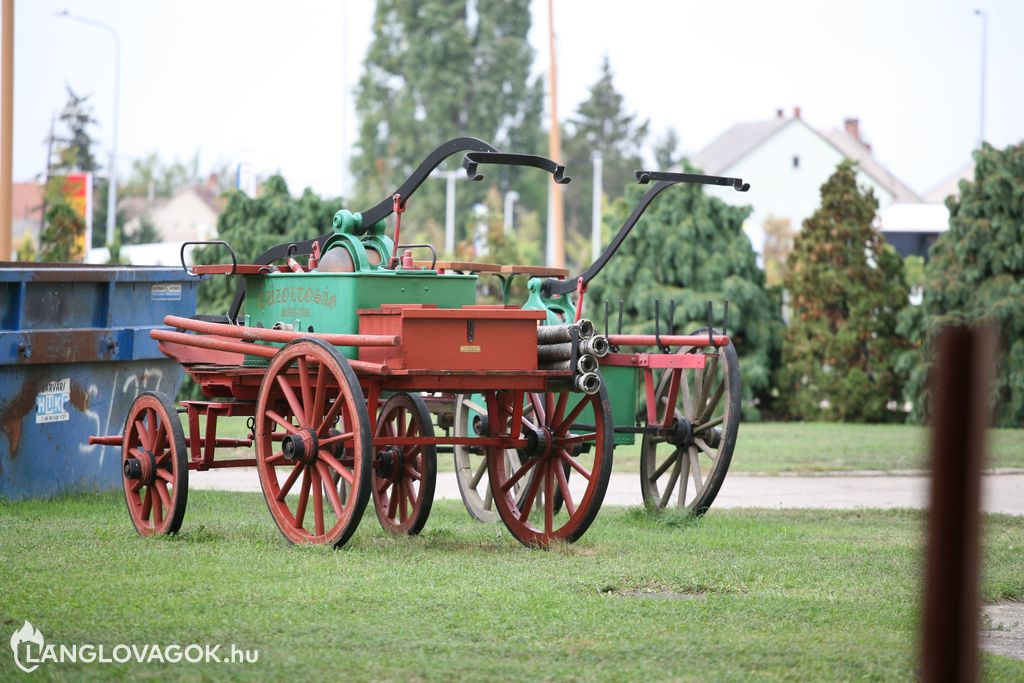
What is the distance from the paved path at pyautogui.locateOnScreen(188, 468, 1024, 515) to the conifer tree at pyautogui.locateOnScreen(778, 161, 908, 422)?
246 inches

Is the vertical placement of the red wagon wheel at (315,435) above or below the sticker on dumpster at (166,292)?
below

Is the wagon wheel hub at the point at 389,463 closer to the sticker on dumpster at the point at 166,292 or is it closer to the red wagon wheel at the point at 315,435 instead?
the red wagon wheel at the point at 315,435

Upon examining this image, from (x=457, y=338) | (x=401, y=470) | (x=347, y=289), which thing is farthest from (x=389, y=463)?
(x=457, y=338)

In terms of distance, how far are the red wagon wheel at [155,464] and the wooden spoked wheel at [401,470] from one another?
1068 millimetres

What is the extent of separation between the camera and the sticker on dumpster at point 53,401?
32.1 feet

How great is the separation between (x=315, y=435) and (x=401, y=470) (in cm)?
98

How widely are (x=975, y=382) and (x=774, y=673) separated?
329 centimetres

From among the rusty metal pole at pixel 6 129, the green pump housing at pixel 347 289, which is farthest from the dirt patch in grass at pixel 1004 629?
the rusty metal pole at pixel 6 129

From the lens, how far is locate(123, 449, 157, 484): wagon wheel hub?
8047 millimetres

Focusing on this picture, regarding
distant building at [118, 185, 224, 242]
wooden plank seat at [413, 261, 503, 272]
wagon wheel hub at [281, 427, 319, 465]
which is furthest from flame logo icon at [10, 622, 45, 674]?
distant building at [118, 185, 224, 242]

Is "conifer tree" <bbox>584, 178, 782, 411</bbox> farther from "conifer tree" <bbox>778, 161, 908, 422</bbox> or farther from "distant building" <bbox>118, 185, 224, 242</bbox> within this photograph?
"distant building" <bbox>118, 185, 224, 242</bbox>

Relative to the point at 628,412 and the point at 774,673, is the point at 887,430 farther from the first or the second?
the point at 774,673

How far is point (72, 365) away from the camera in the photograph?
10.1m

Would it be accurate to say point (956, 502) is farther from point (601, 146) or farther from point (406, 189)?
point (601, 146)
